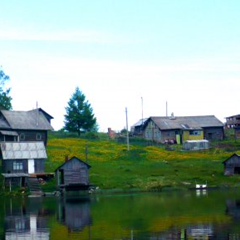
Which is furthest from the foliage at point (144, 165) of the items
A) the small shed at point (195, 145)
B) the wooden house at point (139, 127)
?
the wooden house at point (139, 127)

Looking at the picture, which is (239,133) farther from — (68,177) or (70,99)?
(68,177)

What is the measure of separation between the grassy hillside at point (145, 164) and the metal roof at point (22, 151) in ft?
9.49

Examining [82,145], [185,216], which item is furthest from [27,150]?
[185,216]

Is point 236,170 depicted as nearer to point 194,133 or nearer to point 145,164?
point 145,164

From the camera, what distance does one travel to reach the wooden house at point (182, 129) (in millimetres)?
111688

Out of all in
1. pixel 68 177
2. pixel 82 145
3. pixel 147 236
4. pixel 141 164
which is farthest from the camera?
pixel 82 145

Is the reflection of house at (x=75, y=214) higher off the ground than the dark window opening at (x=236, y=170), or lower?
lower

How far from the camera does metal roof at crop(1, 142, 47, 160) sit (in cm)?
7494

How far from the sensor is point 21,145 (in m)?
76.9

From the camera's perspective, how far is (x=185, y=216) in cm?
4384

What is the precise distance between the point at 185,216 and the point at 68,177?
30529 millimetres

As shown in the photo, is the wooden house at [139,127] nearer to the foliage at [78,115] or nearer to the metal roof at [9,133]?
the foliage at [78,115]

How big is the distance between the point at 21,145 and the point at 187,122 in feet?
148

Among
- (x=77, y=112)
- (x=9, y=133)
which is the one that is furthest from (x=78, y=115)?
(x=9, y=133)
